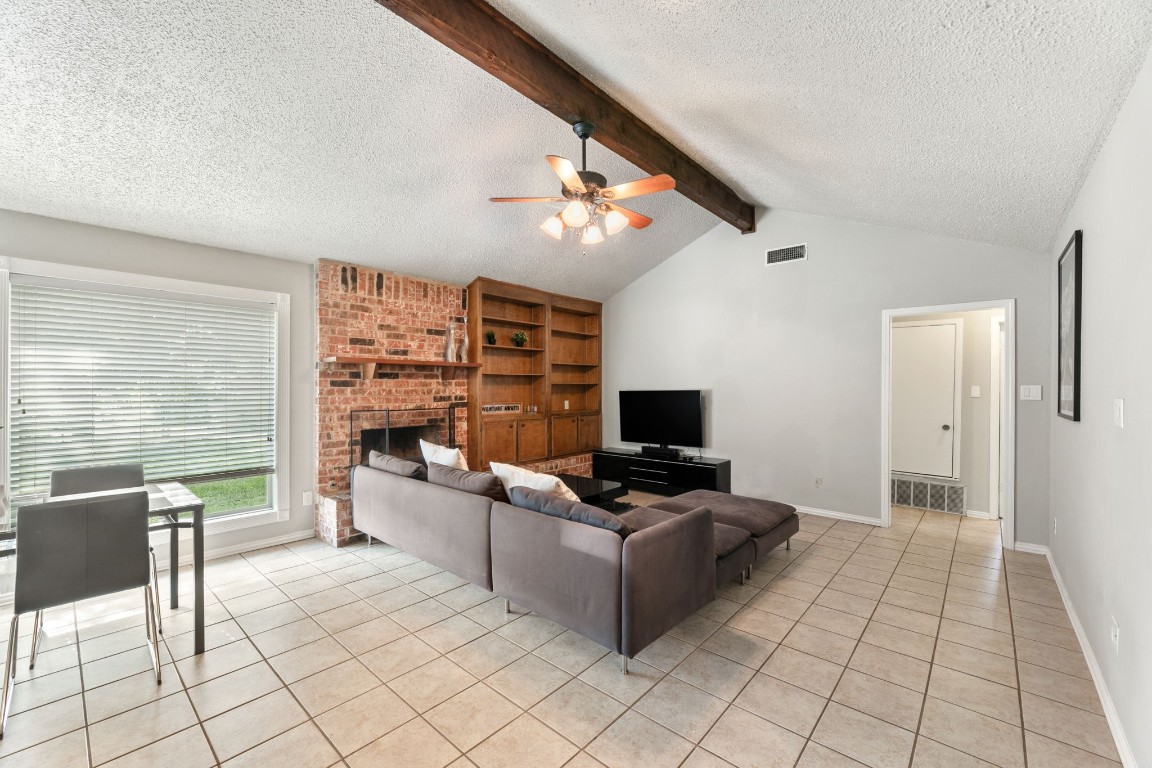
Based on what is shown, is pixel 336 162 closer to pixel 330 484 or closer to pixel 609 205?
pixel 609 205

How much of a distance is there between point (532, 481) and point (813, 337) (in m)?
3.60

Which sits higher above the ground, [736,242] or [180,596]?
[736,242]

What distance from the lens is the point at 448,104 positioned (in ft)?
9.71

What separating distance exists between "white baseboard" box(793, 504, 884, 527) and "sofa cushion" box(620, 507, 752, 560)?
218 cm

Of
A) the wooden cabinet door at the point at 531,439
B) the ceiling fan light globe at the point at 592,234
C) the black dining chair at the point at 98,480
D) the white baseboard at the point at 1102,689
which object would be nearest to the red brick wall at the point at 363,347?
the wooden cabinet door at the point at 531,439

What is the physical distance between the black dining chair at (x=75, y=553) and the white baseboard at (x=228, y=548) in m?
1.39

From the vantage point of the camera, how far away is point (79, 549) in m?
2.16

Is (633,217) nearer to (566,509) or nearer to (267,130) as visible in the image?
(566,509)

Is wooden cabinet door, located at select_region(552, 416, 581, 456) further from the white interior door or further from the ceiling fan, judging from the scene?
the white interior door

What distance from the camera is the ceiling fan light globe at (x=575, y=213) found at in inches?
117

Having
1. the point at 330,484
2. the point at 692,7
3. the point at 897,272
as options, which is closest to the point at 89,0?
the point at 692,7

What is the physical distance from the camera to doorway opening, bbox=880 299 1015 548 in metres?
5.00

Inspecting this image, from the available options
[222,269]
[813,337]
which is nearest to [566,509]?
[222,269]

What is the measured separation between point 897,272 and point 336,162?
187 inches
